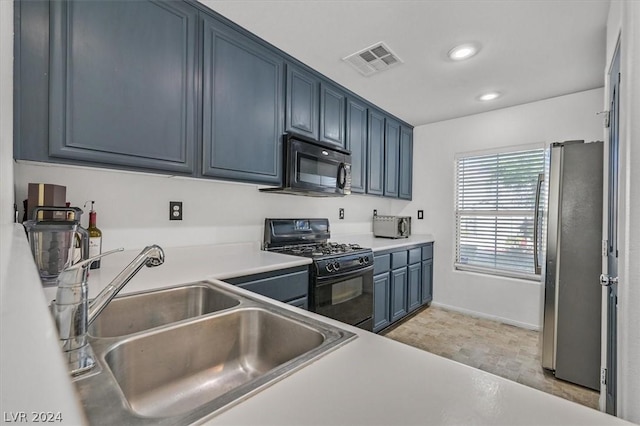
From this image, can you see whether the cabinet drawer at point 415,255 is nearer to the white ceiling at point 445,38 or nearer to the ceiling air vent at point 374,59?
the white ceiling at point 445,38

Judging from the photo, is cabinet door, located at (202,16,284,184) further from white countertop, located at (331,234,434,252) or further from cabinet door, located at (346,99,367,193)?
white countertop, located at (331,234,434,252)

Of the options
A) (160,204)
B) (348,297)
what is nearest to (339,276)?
(348,297)

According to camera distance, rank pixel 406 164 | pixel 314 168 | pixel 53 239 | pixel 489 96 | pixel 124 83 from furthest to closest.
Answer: pixel 406 164, pixel 489 96, pixel 314 168, pixel 124 83, pixel 53 239

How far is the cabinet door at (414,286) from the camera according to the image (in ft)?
10.6

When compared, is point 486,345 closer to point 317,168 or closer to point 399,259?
point 399,259

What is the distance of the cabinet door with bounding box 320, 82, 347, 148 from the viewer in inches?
99.6

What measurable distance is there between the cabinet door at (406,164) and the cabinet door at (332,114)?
1.26m

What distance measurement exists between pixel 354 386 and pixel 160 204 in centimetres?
176

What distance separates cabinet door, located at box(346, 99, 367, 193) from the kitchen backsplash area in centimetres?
60

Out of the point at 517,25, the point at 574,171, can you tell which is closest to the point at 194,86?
the point at 517,25

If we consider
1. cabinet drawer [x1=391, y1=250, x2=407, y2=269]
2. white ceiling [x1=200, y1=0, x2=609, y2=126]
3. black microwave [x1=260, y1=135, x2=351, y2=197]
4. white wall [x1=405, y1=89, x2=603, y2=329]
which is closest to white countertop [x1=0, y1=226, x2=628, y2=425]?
black microwave [x1=260, y1=135, x2=351, y2=197]

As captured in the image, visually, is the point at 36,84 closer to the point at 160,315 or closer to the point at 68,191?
the point at 68,191

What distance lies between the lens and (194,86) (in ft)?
5.57

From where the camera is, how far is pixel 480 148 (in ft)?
11.1
